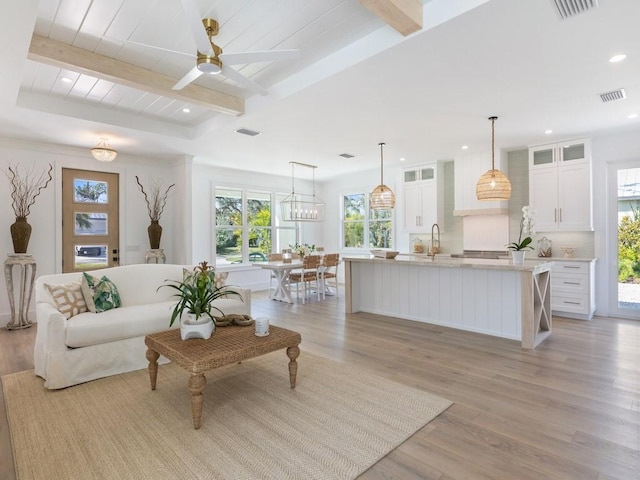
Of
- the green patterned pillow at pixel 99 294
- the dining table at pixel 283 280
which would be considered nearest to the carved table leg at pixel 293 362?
the green patterned pillow at pixel 99 294

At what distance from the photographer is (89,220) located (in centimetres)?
596

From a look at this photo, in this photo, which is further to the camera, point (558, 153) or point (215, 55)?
point (558, 153)

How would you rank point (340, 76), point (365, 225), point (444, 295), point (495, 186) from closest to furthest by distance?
point (340, 76), point (495, 186), point (444, 295), point (365, 225)

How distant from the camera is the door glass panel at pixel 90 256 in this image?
5.86 metres

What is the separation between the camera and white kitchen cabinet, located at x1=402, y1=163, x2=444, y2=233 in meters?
7.13

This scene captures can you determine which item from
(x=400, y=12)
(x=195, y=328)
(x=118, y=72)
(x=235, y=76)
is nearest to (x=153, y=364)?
(x=195, y=328)

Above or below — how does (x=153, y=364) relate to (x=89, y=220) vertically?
below

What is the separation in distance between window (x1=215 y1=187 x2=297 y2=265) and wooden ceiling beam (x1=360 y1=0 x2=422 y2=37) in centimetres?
596

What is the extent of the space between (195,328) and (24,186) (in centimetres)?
463

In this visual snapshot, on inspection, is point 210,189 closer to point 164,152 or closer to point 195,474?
point 164,152

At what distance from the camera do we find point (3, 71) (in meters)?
3.20

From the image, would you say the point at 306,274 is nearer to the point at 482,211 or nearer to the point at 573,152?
the point at 482,211

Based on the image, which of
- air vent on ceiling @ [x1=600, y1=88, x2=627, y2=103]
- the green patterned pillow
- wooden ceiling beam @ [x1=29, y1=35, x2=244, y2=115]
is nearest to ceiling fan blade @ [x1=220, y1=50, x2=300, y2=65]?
wooden ceiling beam @ [x1=29, y1=35, x2=244, y2=115]

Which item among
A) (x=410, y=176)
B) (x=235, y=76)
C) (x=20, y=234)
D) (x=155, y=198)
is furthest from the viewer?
(x=410, y=176)
